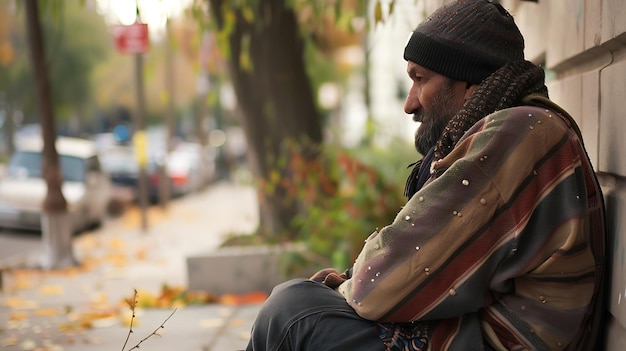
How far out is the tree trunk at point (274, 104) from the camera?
9180 mm

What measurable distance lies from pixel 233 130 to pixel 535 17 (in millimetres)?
54912

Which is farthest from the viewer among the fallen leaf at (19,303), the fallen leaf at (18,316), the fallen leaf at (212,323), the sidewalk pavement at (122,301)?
the fallen leaf at (19,303)

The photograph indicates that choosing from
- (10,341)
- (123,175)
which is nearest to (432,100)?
(10,341)

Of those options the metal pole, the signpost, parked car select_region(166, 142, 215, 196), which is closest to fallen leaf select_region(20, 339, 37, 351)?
the signpost

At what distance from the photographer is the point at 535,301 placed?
231cm

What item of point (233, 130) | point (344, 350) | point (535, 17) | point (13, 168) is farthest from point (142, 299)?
point (233, 130)

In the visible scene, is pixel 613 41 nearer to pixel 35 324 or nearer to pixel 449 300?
pixel 449 300

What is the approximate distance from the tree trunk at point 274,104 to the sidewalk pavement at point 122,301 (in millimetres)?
477

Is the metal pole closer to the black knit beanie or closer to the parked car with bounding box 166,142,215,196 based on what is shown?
the parked car with bounding box 166,142,215,196

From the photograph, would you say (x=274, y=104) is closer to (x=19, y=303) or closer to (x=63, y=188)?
(x=19, y=303)

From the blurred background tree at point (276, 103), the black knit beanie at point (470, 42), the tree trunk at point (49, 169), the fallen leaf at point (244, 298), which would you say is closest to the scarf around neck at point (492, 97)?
the black knit beanie at point (470, 42)

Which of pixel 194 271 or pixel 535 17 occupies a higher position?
pixel 535 17

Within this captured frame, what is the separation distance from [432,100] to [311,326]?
79 cm

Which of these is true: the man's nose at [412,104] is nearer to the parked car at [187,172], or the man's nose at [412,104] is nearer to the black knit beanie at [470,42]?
the black knit beanie at [470,42]
